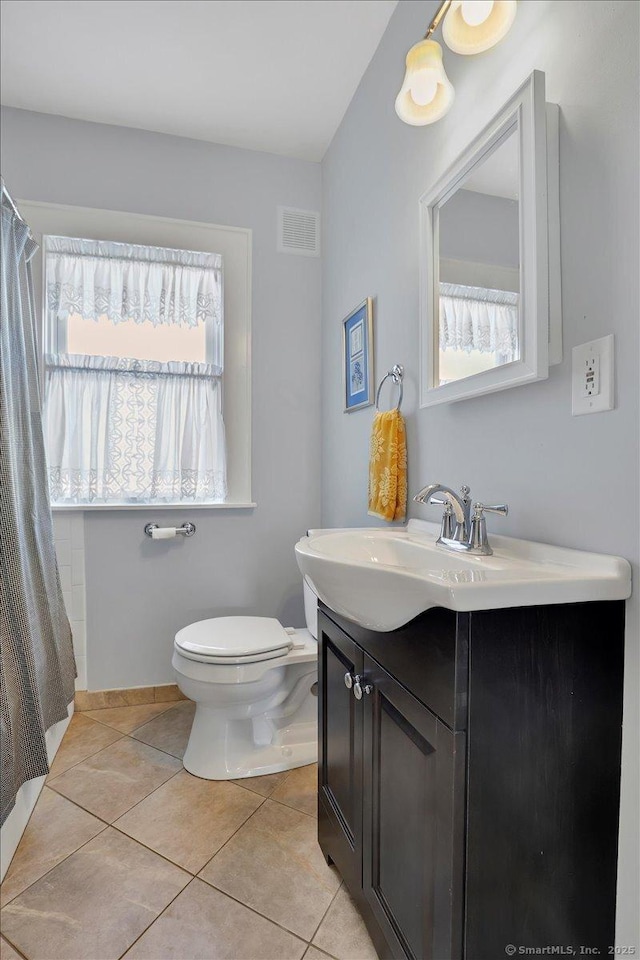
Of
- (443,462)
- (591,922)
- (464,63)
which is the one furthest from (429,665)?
(464,63)

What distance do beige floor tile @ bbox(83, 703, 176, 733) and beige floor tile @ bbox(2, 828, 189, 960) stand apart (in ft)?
2.28

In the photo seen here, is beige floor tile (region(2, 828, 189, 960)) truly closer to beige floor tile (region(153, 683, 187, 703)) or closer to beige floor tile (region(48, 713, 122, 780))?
beige floor tile (region(48, 713, 122, 780))

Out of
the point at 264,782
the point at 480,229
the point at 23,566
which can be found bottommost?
the point at 264,782

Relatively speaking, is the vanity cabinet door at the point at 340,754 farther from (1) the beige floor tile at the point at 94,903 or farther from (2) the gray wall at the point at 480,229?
(2) the gray wall at the point at 480,229

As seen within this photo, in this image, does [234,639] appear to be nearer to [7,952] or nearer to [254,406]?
[7,952]

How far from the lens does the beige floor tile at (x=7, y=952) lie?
43.1 inches

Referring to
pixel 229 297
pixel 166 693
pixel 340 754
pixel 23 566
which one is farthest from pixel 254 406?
pixel 340 754

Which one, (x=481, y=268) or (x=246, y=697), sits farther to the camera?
(x=246, y=697)

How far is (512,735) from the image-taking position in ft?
2.48

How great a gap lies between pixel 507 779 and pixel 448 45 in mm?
1430

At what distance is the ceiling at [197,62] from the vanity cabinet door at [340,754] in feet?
6.41

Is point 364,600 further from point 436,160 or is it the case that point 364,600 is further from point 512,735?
point 436,160

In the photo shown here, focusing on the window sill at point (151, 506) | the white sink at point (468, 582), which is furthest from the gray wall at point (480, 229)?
the window sill at point (151, 506)

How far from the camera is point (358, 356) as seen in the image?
1.96 meters
